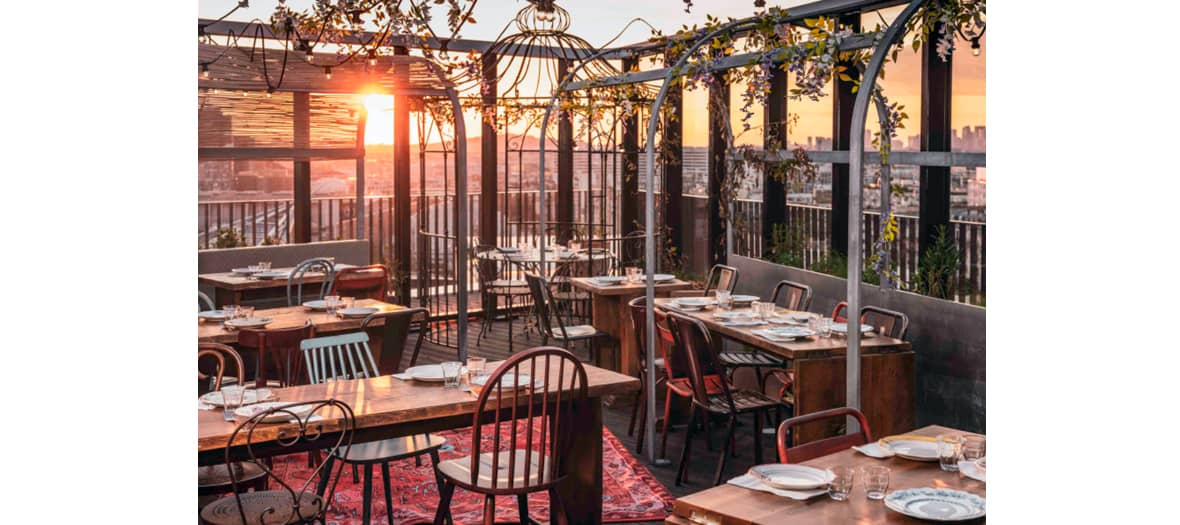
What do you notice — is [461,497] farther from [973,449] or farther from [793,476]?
[973,449]

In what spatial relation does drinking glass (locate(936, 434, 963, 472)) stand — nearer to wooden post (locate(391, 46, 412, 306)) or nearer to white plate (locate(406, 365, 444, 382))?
white plate (locate(406, 365, 444, 382))

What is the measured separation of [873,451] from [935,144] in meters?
4.95

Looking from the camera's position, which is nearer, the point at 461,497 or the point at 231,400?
the point at 231,400

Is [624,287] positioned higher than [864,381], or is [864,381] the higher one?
[624,287]

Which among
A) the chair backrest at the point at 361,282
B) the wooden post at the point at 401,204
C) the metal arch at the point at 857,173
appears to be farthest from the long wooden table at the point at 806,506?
the wooden post at the point at 401,204

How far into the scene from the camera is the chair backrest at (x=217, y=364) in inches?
173

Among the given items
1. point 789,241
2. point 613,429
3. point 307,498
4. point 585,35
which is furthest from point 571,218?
point 307,498

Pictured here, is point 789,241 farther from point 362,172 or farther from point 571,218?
point 362,172

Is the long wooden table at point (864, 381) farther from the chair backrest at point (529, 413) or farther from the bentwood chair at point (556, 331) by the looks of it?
the bentwood chair at point (556, 331)

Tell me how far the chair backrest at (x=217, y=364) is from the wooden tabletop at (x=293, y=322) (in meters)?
0.10

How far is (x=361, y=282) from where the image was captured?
777 cm

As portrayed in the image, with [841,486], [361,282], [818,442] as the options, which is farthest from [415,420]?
[361,282]
